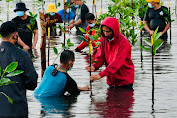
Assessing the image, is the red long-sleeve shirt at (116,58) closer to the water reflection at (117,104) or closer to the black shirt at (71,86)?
the water reflection at (117,104)

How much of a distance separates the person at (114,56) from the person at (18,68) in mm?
2523

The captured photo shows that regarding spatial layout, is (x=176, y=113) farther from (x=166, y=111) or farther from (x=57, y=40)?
(x=57, y=40)

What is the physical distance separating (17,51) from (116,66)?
114 inches

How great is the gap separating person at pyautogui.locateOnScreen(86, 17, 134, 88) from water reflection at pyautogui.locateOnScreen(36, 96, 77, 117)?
0.54 metres

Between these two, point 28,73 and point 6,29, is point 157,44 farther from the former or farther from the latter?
point 6,29

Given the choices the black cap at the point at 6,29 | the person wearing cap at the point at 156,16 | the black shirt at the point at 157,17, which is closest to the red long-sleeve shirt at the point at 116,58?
the black cap at the point at 6,29

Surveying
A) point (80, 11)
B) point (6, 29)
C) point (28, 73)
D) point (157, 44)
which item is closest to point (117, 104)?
point (157, 44)

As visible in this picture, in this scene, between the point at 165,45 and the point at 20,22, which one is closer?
the point at 20,22

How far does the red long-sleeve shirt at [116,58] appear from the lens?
862 centimetres

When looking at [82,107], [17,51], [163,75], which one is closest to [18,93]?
[17,51]

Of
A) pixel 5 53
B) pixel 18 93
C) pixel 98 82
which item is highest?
pixel 5 53

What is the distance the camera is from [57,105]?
829 centimetres

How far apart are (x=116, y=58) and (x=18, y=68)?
9.70 feet

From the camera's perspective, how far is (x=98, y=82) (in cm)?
1030
